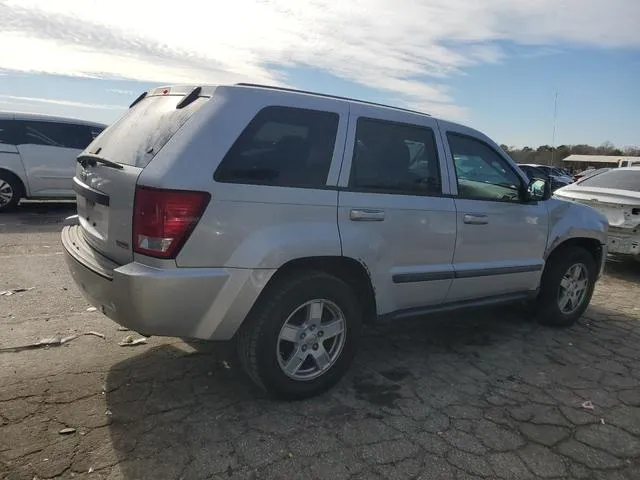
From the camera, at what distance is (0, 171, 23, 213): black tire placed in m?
9.87

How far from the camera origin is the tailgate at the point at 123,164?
114 inches

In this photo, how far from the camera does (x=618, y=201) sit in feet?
24.0

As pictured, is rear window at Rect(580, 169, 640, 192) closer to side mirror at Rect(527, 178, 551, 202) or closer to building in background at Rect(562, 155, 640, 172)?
side mirror at Rect(527, 178, 551, 202)

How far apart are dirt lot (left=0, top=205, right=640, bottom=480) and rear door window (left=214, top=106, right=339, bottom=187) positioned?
4.62 ft

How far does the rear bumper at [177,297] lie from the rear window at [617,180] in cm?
704

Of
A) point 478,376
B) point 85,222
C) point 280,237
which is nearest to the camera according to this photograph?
point 280,237

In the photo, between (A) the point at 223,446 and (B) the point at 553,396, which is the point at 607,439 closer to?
(B) the point at 553,396

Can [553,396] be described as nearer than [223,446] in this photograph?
No

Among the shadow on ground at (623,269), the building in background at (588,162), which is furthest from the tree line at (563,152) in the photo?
the shadow on ground at (623,269)

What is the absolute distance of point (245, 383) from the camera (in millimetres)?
3473

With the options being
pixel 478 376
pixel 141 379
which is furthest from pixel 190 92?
pixel 478 376

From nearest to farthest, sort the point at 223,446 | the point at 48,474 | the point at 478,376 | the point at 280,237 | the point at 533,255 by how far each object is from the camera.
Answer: the point at 48,474 → the point at 223,446 → the point at 280,237 → the point at 478,376 → the point at 533,255

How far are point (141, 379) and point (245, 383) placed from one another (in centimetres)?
69

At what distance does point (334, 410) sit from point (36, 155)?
9269mm
